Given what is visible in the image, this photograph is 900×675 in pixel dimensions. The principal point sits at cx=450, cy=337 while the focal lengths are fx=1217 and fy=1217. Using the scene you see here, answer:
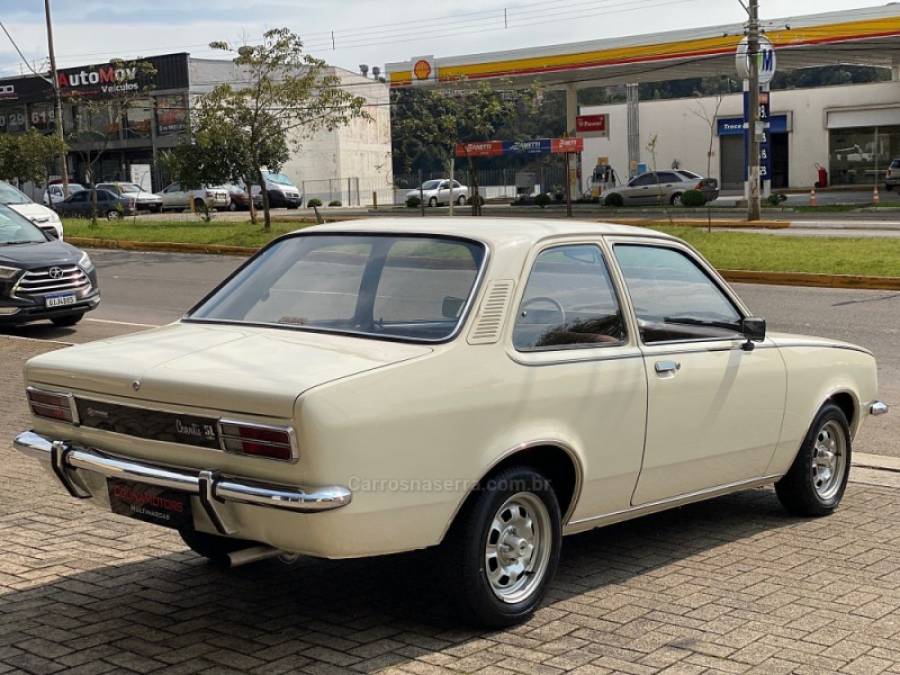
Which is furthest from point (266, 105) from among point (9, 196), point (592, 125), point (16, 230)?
point (592, 125)

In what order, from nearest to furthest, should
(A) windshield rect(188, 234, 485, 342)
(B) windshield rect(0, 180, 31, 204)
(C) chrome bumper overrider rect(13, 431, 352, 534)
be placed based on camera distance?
1. (C) chrome bumper overrider rect(13, 431, 352, 534)
2. (A) windshield rect(188, 234, 485, 342)
3. (B) windshield rect(0, 180, 31, 204)

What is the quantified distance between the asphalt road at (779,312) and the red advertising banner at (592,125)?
31.0m

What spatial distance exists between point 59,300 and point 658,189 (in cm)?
3338

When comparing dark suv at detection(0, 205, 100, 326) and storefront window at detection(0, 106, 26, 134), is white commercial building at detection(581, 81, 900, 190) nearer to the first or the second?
storefront window at detection(0, 106, 26, 134)

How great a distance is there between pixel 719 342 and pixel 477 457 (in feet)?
5.85

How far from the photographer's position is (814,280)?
1923cm

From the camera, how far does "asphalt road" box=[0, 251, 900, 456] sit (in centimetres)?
1115

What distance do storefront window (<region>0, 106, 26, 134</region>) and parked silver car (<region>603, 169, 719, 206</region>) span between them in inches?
1711

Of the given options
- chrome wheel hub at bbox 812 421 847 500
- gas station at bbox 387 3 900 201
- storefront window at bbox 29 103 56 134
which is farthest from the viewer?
storefront window at bbox 29 103 56 134

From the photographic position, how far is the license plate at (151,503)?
445 centimetres

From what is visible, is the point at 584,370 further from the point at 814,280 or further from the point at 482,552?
the point at 814,280

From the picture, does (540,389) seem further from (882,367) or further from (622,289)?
(882,367)

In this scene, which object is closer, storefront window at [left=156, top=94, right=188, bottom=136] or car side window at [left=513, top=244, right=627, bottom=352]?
car side window at [left=513, top=244, right=627, bottom=352]

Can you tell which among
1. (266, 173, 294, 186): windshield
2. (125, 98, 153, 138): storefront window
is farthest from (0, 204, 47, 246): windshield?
(125, 98, 153, 138): storefront window
